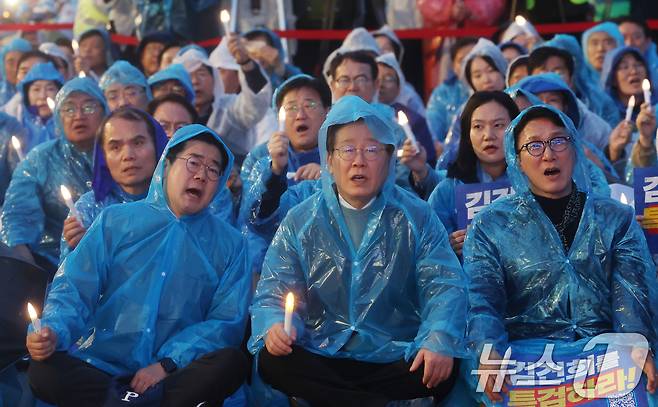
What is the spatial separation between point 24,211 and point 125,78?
5.33 ft

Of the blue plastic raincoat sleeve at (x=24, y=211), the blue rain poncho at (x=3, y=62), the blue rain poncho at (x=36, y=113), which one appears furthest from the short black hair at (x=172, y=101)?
the blue rain poncho at (x=3, y=62)

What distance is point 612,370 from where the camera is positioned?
13.6 feet

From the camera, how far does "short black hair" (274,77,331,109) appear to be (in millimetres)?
6047

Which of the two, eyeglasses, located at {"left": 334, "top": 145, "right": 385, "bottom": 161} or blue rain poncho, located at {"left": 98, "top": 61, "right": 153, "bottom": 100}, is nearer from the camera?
eyeglasses, located at {"left": 334, "top": 145, "right": 385, "bottom": 161}

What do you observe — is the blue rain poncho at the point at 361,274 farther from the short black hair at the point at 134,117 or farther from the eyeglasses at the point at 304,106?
the eyeglasses at the point at 304,106

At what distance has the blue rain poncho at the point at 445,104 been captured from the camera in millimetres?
8156

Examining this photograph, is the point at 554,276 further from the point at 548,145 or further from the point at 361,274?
the point at 361,274

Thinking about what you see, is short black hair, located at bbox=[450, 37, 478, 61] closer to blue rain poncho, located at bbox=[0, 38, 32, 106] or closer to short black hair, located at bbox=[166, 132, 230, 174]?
blue rain poncho, located at bbox=[0, 38, 32, 106]

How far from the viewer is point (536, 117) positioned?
15.2 feet

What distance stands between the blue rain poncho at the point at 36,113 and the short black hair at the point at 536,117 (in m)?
3.94

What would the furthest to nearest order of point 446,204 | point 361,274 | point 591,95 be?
point 591,95, point 446,204, point 361,274

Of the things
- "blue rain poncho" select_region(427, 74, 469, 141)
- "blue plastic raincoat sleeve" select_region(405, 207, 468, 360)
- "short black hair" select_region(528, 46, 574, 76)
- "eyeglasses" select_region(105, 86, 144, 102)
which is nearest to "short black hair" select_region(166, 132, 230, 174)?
"blue plastic raincoat sleeve" select_region(405, 207, 468, 360)

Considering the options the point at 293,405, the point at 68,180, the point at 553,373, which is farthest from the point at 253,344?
the point at 68,180

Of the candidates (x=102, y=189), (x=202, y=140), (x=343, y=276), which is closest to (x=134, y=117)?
(x=102, y=189)
